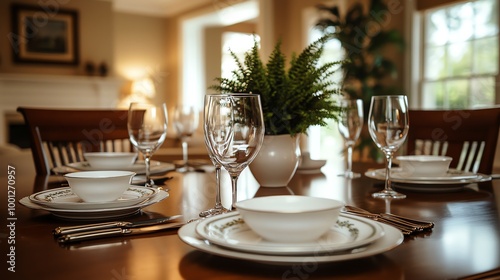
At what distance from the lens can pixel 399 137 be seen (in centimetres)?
109

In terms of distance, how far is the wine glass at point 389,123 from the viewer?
3.58 feet

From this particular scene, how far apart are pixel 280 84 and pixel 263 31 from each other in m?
4.98

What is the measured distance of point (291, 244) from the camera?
1.79 ft

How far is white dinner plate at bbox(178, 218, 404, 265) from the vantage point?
0.51 m

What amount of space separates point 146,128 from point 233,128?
451 mm

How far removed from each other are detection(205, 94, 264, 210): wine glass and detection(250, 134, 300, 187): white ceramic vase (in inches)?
14.9

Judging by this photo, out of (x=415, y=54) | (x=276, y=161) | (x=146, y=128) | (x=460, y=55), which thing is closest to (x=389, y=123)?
(x=276, y=161)

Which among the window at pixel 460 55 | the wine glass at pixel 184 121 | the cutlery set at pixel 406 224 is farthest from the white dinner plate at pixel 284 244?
the window at pixel 460 55

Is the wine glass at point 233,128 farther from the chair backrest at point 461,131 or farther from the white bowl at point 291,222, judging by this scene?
the chair backrest at point 461,131

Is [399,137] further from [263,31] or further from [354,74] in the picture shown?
[263,31]

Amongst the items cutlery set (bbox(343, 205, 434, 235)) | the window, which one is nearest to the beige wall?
the window

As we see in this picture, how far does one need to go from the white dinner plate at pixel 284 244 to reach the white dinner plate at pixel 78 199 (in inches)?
9.1

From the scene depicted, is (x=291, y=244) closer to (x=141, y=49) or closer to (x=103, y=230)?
(x=103, y=230)

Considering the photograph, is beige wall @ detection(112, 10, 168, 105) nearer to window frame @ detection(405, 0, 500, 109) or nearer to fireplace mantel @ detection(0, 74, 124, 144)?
fireplace mantel @ detection(0, 74, 124, 144)
